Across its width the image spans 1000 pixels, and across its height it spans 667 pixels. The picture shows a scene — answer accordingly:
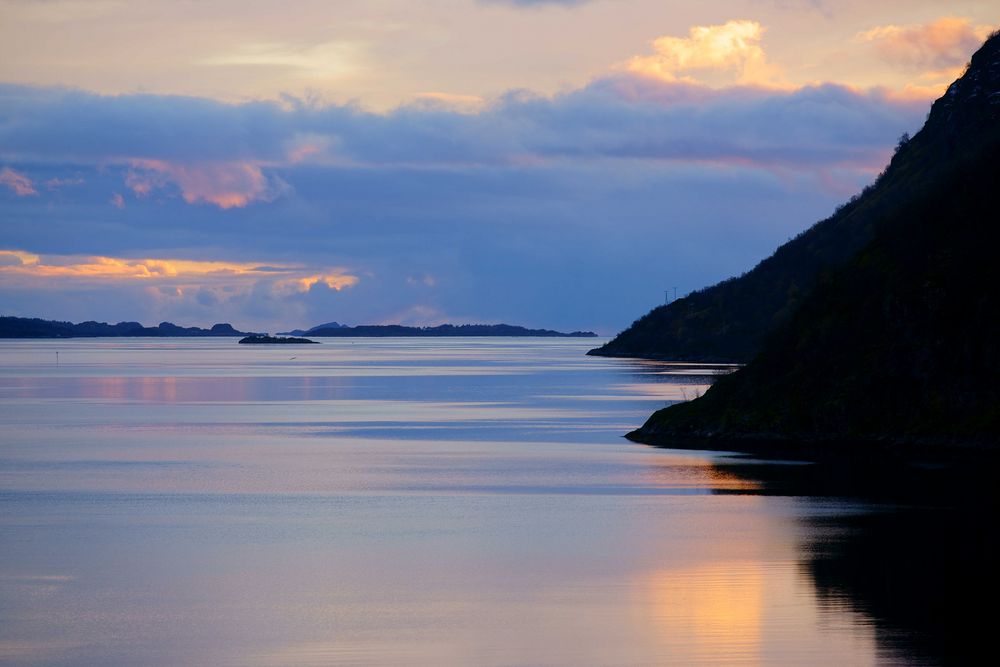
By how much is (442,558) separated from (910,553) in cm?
1413

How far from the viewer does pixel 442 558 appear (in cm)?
4425

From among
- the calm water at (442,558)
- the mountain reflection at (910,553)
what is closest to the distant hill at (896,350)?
the calm water at (442,558)

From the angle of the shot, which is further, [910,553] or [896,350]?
[896,350]

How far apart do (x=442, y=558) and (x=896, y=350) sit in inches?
1637

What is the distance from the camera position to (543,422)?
105 m

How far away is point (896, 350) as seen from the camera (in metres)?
78.3

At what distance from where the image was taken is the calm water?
32.7 metres

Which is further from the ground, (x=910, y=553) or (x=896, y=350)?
(x=896, y=350)

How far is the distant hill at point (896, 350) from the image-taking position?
74750 millimetres

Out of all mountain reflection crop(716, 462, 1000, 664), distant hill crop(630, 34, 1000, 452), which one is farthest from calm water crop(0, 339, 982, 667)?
distant hill crop(630, 34, 1000, 452)

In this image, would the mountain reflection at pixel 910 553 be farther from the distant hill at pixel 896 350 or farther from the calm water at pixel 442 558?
the distant hill at pixel 896 350

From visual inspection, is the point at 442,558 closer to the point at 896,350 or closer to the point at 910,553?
the point at 910,553

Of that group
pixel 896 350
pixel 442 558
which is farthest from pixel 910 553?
pixel 896 350

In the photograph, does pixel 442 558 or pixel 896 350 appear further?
pixel 896 350
